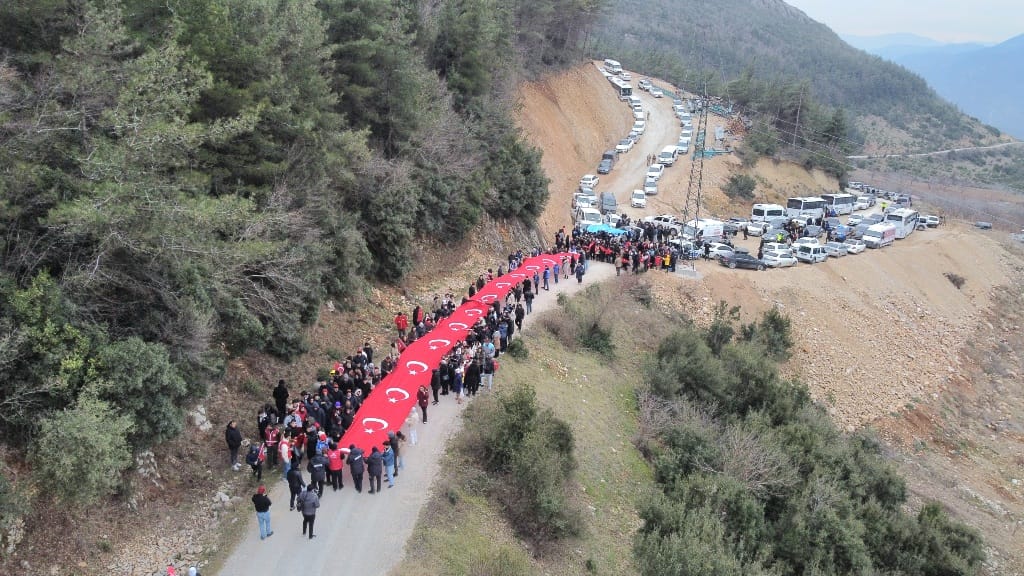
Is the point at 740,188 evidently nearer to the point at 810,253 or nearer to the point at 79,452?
the point at 810,253

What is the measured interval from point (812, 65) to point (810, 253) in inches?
5336

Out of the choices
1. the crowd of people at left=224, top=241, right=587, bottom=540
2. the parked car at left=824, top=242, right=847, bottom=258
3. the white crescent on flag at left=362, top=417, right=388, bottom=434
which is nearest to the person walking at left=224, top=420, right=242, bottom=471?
the crowd of people at left=224, top=241, right=587, bottom=540

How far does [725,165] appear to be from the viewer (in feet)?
213

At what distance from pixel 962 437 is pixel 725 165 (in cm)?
3694

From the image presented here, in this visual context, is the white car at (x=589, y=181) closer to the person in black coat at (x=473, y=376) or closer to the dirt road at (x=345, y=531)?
the person in black coat at (x=473, y=376)

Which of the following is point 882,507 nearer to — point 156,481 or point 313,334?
point 313,334

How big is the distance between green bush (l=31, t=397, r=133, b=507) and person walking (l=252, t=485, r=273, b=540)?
2.47 meters

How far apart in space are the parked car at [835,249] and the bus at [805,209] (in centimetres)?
864

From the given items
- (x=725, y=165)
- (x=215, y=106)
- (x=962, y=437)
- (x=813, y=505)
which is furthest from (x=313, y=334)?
(x=725, y=165)

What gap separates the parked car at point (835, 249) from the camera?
45.8 metres

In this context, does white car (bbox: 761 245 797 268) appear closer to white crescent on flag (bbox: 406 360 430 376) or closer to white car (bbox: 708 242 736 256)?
white car (bbox: 708 242 736 256)

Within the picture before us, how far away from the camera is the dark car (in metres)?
39.7

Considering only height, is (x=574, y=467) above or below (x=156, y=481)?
below

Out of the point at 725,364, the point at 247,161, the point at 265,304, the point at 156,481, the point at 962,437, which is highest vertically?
the point at 247,161
